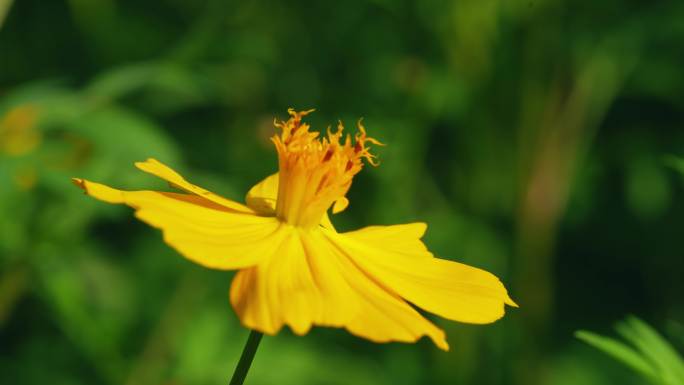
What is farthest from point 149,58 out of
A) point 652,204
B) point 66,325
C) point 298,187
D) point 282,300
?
point 282,300

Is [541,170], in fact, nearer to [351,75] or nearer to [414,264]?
[351,75]

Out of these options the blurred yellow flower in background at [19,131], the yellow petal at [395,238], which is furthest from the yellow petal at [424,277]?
the blurred yellow flower in background at [19,131]

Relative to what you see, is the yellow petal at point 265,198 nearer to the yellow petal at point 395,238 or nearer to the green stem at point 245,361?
the yellow petal at point 395,238

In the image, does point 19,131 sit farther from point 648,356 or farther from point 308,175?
point 648,356

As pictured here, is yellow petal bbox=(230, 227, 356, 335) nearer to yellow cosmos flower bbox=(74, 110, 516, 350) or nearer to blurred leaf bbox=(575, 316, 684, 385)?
yellow cosmos flower bbox=(74, 110, 516, 350)

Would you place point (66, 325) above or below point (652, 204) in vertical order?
below

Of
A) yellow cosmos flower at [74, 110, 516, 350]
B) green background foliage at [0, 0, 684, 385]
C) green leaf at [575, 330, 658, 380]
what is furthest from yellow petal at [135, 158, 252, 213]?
green background foliage at [0, 0, 684, 385]
